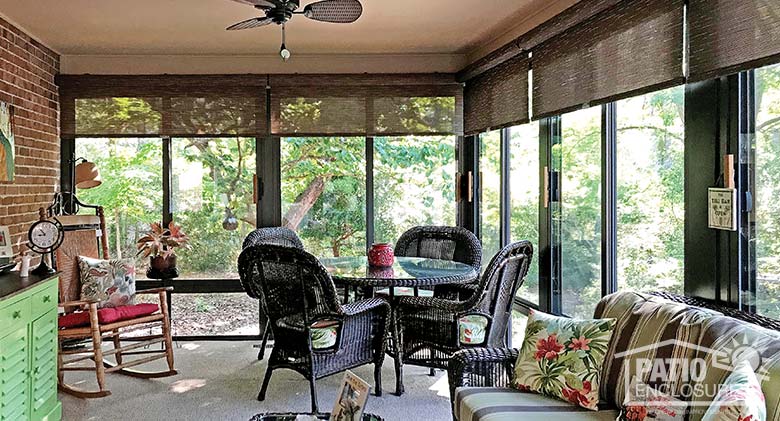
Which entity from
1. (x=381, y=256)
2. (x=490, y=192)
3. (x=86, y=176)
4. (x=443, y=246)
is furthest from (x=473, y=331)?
(x=86, y=176)

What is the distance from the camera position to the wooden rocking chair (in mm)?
3832

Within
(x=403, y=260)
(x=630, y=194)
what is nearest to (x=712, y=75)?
(x=630, y=194)

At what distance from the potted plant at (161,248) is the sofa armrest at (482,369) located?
2.81 metres

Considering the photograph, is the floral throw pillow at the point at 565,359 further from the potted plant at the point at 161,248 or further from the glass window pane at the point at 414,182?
the potted plant at the point at 161,248

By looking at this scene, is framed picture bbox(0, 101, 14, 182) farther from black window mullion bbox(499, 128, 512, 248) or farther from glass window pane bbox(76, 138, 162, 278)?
black window mullion bbox(499, 128, 512, 248)

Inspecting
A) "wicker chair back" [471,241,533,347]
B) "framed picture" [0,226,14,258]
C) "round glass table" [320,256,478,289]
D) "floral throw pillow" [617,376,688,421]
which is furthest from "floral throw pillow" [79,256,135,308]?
"floral throw pillow" [617,376,688,421]

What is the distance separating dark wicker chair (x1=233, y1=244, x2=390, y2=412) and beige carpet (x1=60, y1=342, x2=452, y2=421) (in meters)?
0.16

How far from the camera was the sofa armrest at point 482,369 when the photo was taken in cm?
260

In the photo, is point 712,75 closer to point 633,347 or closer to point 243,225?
point 633,347

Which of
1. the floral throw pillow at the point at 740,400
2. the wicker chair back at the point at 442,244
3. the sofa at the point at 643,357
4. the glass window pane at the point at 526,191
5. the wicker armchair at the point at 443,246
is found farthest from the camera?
the wicker chair back at the point at 442,244

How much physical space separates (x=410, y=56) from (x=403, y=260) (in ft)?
5.83

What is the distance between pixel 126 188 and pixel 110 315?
1487mm

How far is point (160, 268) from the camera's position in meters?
4.66

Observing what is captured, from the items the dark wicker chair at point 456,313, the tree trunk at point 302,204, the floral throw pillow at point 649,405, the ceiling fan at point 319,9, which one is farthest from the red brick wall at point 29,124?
the floral throw pillow at point 649,405
